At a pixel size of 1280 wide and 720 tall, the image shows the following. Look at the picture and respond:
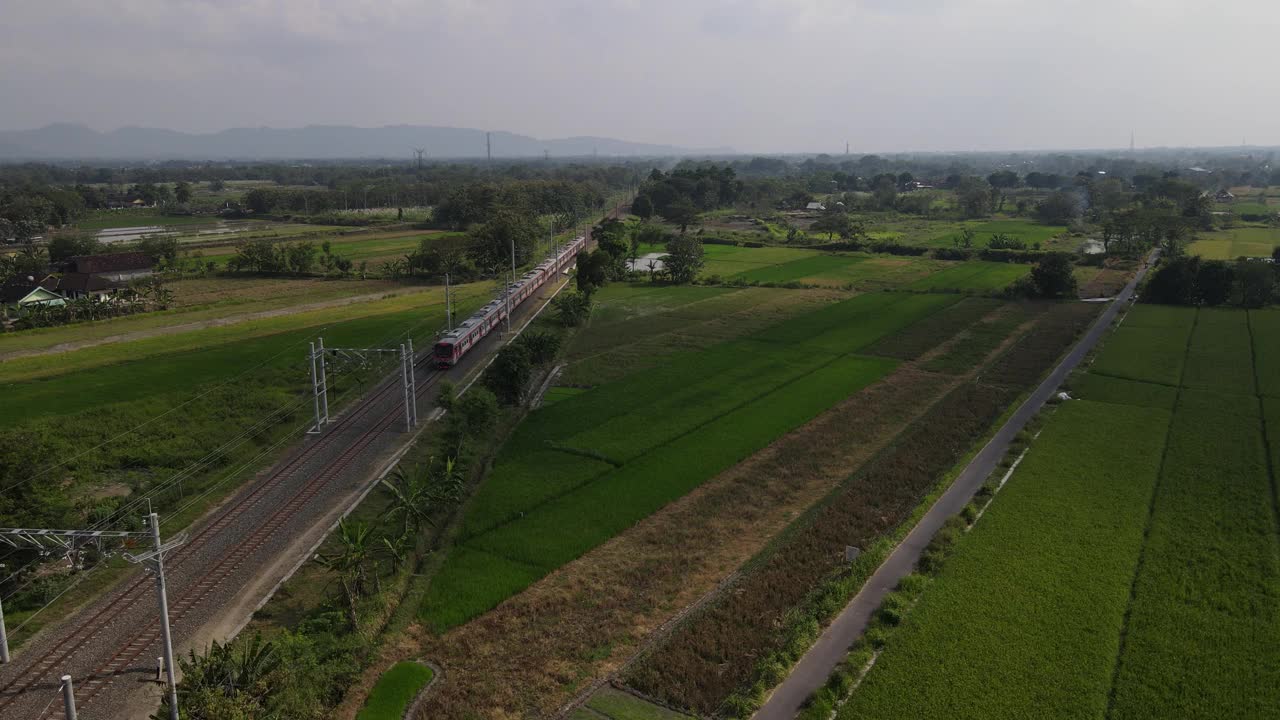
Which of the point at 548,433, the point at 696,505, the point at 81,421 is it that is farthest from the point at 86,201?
the point at 696,505

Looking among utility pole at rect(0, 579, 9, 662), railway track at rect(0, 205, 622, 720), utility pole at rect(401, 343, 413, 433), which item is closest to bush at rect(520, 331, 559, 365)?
utility pole at rect(401, 343, 413, 433)

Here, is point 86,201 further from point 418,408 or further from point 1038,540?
point 1038,540

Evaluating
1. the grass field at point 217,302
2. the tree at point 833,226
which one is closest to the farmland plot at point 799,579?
the grass field at point 217,302

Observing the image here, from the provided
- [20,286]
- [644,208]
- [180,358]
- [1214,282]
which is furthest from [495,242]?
[1214,282]

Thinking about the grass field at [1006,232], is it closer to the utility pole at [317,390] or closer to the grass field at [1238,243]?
the grass field at [1238,243]

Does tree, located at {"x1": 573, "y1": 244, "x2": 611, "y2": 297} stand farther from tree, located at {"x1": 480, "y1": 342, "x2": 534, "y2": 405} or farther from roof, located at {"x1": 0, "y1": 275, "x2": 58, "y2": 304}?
roof, located at {"x1": 0, "y1": 275, "x2": 58, "y2": 304}
